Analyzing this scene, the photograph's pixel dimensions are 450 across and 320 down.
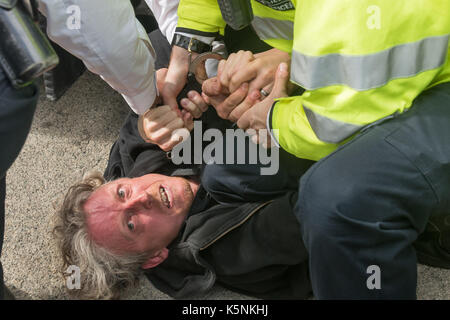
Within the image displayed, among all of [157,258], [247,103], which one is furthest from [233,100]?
[157,258]

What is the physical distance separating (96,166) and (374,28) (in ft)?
3.54

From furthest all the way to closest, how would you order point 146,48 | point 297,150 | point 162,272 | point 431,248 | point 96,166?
point 96,166 < point 162,272 < point 431,248 < point 146,48 < point 297,150

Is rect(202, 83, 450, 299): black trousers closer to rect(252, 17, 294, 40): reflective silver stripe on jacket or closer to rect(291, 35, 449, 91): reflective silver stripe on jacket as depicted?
rect(291, 35, 449, 91): reflective silver stripe on jacket

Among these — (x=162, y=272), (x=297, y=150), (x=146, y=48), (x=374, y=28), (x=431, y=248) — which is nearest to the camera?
(x=374, y=28)

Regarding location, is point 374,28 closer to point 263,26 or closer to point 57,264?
point 263,26

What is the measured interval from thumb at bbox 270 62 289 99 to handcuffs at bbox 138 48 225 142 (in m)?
0.21

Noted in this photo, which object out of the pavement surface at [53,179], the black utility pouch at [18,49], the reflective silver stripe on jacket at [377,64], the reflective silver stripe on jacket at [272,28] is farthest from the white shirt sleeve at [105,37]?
the pavement surface at [53,179]

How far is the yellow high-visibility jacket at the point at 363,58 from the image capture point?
84 centimetres

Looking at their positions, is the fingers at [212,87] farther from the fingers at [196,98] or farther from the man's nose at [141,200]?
the man's nose at [141,200]

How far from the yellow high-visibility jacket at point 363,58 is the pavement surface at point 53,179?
60 cm

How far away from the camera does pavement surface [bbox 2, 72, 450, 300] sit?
4.71ft

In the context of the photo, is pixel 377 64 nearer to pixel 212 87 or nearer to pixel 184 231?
pixel 212 87

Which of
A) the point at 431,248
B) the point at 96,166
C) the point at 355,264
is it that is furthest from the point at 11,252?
the point at 431,248

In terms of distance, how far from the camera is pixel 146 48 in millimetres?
1194
